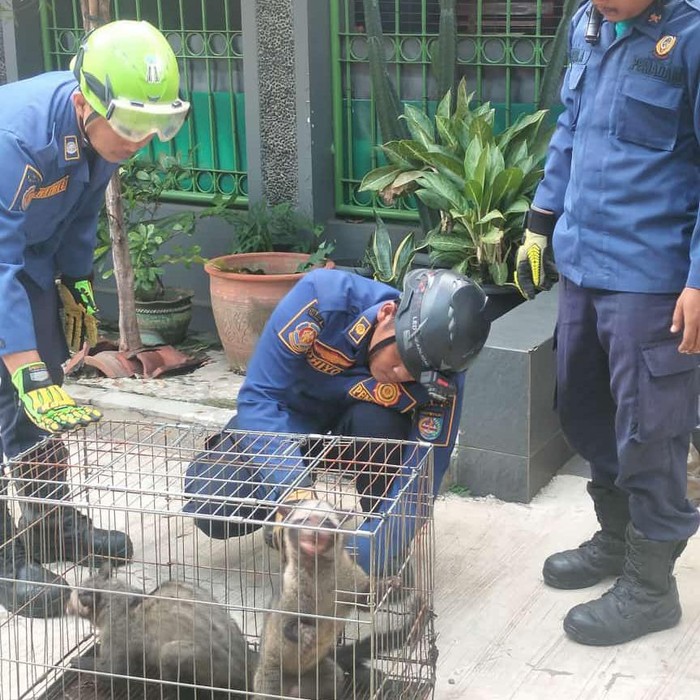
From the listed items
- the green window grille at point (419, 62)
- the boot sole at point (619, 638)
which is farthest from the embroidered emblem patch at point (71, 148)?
the green window grille at point (419, 62)

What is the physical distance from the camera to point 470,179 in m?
5.12

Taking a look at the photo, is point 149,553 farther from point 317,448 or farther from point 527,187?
point 527,187

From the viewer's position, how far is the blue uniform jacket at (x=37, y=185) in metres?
3.16

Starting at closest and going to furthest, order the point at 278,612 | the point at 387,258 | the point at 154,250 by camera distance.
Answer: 1. the point at 278,612
2. the point at 387,258
3. the point at 154,250

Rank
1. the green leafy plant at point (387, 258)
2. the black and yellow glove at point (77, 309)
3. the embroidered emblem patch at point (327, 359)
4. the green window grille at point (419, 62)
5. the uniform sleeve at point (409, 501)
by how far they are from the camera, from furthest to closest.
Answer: the green window grille at point (419, 62)
the green leafy plant at point (387, 258)
the black and yellow glove at point (77, 309)
the embroidered emblem patch at point (327, 359)
the uniform sleeve at point (409, 501)

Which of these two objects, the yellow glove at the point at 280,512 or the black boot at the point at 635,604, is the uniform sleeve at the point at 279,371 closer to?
the yellow glove at the point at 280,512

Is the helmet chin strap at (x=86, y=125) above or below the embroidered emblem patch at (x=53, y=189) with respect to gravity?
above

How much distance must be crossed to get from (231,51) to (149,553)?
3.43 meters

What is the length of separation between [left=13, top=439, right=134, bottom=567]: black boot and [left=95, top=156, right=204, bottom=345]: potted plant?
87.7 inches

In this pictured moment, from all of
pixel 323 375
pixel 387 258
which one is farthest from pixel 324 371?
pixel 387 258

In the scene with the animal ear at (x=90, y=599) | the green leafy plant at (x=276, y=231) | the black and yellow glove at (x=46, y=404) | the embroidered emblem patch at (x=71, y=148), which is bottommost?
the animal ear at (x=90, y=599)

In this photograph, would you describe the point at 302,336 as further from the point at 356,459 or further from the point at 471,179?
the point at 471,179

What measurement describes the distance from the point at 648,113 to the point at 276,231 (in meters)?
3.24

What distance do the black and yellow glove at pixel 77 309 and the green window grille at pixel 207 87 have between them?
2.59 m
